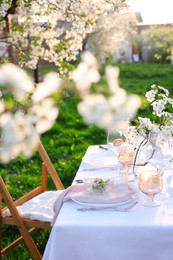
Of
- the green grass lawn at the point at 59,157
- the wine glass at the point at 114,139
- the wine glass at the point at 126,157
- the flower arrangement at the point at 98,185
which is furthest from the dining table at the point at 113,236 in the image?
the green grass lawn at the point at 59,157

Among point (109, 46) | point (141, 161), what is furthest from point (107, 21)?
point (141, 161)

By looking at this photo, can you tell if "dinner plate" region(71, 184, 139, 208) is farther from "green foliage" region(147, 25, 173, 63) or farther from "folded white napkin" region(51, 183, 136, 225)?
"green foliage" region(147, 25, 173, 63)

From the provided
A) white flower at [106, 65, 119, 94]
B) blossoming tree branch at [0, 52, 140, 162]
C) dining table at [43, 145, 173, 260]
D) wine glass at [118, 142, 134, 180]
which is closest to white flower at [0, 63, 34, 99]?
blossoming tree branch at [0, 52, 140, 162]

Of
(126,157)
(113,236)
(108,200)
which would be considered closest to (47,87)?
(113,236)

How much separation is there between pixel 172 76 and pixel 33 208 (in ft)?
34.1

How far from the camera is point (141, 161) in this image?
238cm

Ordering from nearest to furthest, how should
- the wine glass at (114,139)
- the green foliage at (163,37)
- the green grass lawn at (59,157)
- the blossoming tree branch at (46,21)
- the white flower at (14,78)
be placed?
the white flower at (14,78) < the wine glass at (114,139) < the green grass lawn at (59,157) < the blossoming tree branch at (46,21) < the green foliage at (163,37)

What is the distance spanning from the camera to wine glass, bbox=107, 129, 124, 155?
8.54 ft

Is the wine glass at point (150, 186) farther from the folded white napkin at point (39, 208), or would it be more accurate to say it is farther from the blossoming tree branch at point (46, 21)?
the blossoming tree branch at point (46, 21)

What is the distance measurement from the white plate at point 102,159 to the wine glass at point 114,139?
6 centimetres

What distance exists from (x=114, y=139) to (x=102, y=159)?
0.15m

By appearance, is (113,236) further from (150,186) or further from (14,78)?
(14,78)

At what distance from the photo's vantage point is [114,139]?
8.76 feet

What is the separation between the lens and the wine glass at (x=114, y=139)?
8.54 ft
